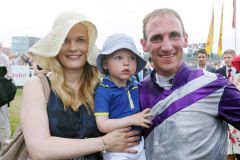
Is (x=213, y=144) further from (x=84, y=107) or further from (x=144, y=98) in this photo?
(x=84, y=107)

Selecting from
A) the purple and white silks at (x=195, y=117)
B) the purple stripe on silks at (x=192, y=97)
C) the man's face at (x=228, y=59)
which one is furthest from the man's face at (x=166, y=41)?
the man's face at (x=228, y=59)

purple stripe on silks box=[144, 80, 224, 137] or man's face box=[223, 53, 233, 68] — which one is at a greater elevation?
purple stripe on silks box=[144, 80, 224, 137]

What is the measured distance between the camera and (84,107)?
261 cm

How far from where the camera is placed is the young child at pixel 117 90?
8.29 feet

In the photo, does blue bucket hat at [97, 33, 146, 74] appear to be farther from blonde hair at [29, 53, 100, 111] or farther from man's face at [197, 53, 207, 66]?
man's face at [197, 53, 207, 66]

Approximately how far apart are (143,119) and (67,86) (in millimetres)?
635

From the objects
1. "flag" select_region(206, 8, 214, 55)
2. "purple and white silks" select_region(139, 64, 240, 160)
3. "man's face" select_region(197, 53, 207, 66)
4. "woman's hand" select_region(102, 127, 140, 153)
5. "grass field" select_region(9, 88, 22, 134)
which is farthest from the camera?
"flag" select_region(206, 8, 214, 55)

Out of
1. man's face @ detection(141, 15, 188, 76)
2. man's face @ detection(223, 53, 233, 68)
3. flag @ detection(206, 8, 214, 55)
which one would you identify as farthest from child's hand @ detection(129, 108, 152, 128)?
flag @ detection(206, 8, 214, 55)

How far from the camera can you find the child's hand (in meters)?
2.36

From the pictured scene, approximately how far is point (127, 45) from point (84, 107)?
20.5 inches

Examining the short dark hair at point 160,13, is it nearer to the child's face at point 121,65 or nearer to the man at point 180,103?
the man at point 180,103

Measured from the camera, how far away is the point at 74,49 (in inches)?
103

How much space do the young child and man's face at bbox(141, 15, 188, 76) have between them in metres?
0.29

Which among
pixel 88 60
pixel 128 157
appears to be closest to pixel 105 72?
pixel 88 60
